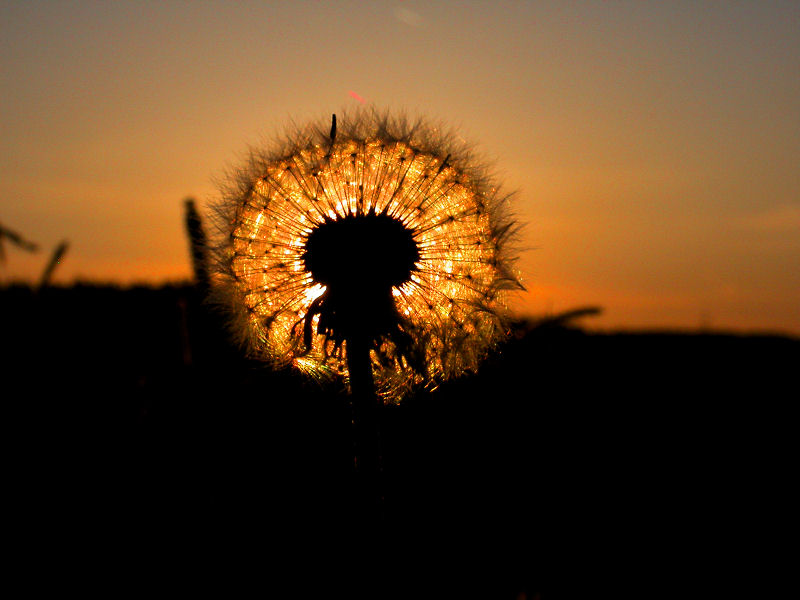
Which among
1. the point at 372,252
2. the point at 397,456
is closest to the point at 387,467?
the point at 397,456

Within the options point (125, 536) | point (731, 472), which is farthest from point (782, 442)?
point (125, 536)

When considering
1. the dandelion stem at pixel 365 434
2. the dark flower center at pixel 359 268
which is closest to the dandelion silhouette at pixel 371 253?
the dark flower center at pixel 359 268

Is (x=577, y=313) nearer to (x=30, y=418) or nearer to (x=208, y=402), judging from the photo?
(x=208, y=402)

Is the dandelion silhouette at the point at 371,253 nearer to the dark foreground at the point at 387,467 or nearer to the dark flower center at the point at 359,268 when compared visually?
the dark flower center at the point at 359,268

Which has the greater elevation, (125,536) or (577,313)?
(577,313)

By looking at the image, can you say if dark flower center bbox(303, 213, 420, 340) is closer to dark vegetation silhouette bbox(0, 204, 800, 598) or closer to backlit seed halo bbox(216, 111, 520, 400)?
backlit seed halo bbox(216, 111, 520, 400)
